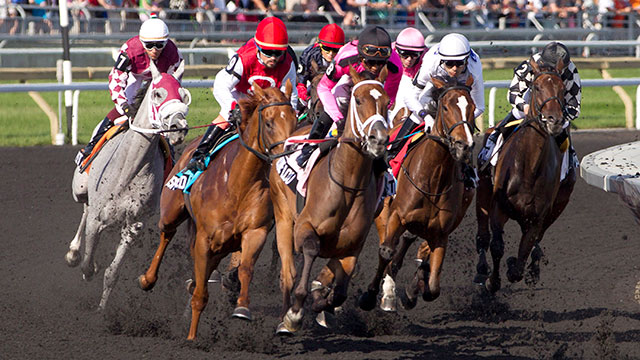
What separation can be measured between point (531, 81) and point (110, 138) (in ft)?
10.6

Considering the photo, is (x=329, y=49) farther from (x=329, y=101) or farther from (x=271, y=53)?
(x=329, y=101)

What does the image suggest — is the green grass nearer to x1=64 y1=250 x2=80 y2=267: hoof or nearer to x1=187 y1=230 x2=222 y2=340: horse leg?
x1=64 y1=250 x2=80 y2=267: hoof

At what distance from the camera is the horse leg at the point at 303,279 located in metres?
5.34

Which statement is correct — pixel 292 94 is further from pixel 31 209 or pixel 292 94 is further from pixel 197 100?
pixel 197 100

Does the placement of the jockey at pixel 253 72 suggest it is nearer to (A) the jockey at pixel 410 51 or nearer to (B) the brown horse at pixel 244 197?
(B) the brown horse at pixel 244 197

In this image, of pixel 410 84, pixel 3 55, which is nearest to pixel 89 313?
pixel 410 84

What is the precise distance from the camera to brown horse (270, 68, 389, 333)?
5.34 metres

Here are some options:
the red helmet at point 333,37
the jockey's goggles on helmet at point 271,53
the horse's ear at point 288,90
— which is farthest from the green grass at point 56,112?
the horse's ear at point 288,90

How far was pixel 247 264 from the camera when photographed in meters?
5.84

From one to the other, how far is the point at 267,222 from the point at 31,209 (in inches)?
181

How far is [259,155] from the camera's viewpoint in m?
5.90

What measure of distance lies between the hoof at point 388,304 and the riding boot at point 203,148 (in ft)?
5.11

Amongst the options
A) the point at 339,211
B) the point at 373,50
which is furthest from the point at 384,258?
the point at 373,50

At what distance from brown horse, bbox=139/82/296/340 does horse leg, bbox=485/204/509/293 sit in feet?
6.74
